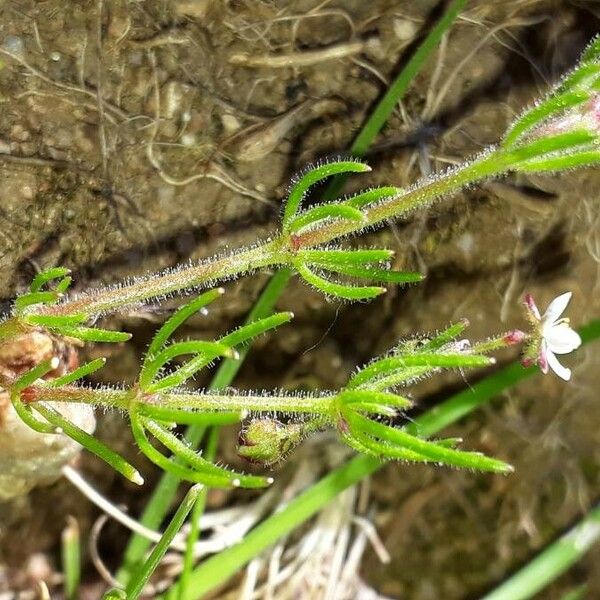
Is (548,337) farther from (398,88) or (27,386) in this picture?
(27,386)

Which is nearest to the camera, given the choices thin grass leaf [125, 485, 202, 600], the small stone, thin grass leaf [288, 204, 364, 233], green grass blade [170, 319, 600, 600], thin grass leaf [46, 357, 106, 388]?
thin grass leaf [288, 204, 364, 233]

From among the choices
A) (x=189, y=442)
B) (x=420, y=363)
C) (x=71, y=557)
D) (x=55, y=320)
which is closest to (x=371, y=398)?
(x=420, y=363)

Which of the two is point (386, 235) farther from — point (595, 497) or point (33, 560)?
point (33, 560)

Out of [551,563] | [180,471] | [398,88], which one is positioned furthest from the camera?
[551,563]

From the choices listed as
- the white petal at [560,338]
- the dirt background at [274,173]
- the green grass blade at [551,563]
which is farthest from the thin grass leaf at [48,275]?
the green grass blade at [551,563]

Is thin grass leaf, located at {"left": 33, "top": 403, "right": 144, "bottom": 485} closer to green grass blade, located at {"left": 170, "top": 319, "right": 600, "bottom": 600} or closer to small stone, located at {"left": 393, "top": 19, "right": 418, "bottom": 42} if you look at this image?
green grass blade, located at {"left": 170, "top": 319, "right": 600, "bottom": 600}

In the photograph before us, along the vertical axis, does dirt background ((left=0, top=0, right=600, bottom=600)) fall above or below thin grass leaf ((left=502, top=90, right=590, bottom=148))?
below

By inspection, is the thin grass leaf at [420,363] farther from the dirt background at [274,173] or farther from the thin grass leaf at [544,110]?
the dirt background at [274,173]

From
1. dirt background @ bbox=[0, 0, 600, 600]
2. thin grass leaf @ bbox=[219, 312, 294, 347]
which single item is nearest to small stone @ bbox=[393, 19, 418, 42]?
dirt background @ bbox=[0, 0, 600, 600]
